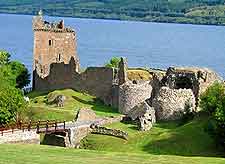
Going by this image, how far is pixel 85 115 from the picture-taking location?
61.5m

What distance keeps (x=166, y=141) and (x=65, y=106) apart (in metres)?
17.1

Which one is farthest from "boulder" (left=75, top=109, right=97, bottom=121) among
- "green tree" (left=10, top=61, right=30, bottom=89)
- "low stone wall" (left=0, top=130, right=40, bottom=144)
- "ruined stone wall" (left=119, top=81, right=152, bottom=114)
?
"green tree" (left=10, top=61, right=30, bottom=89)

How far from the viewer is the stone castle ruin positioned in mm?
61531

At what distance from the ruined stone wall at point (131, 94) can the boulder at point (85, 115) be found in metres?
4.41

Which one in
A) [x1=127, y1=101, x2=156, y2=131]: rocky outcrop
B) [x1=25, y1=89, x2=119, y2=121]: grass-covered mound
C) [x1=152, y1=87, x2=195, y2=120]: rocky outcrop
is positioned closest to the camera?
[x1=127, y1=101, x2=156, y2=131]: rocky outcrop

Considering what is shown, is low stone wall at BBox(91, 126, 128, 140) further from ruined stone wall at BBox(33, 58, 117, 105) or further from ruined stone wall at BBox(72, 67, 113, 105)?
ruined stone wall at BBox(72, 67, 113, 105)

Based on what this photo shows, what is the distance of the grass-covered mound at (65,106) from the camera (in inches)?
2504

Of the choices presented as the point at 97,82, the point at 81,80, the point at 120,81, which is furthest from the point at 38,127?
the point at 81,80

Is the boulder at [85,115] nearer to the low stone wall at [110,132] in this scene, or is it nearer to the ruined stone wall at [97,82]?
the low stone wall at [110,132]

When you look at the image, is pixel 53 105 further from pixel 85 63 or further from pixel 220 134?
pixel 85 63

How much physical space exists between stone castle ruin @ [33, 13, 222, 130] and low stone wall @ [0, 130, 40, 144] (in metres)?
9.47

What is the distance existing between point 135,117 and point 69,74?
16158 millimetres

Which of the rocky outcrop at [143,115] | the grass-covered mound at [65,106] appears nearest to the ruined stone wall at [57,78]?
the grass-covered mound at [65,106]

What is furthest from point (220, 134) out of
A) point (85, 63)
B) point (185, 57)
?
point (185, 57)
